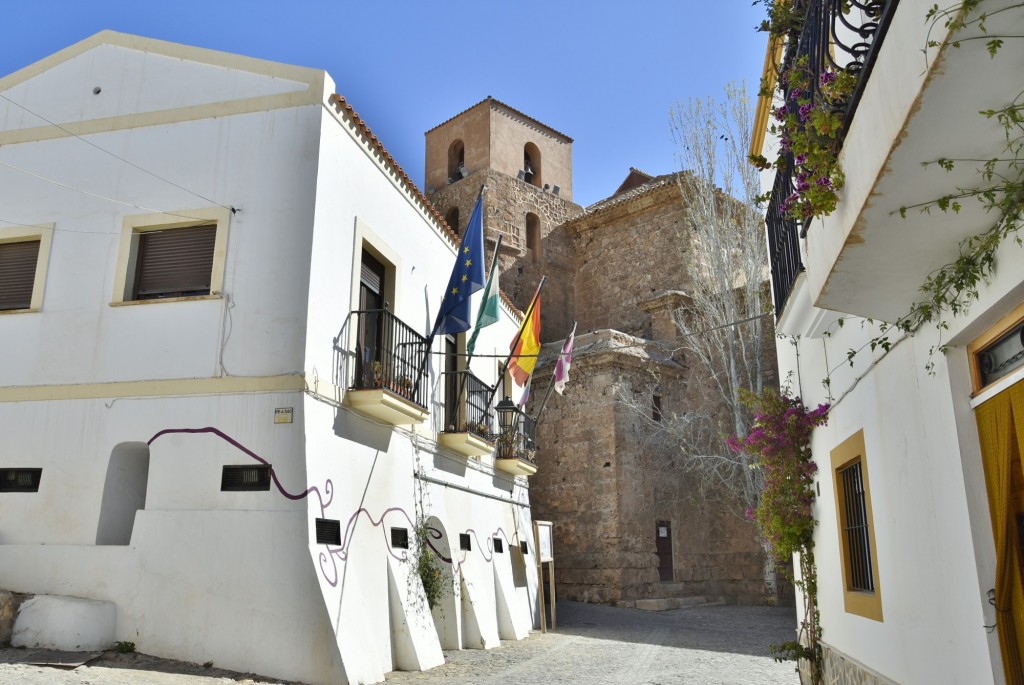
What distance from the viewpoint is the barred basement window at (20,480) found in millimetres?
8430

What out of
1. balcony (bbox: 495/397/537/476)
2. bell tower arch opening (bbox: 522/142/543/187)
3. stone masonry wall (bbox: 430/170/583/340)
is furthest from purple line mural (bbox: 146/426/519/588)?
bell tower arch opening (bbox: 522/142/543/187)

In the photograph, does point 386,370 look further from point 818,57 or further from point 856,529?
point 818,57

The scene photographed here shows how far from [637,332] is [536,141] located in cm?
671

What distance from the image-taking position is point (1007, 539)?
3670mm

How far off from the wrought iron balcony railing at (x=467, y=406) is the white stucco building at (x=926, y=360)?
22.6 feet

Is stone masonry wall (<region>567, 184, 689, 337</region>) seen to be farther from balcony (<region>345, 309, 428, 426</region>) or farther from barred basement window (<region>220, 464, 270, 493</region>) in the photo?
barred basement window (<region>220, 464, 270, 493</region>)

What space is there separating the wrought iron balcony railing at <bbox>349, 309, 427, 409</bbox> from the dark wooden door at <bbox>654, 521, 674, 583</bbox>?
10.8 meters

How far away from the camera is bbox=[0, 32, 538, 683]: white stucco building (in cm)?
767

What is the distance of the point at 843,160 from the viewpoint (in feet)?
12.6

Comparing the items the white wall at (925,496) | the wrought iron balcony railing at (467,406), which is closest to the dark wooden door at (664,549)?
the wrought iron balcony railing at (467,406)

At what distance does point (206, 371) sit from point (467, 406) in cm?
483

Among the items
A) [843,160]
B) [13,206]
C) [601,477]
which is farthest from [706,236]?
[843,160]

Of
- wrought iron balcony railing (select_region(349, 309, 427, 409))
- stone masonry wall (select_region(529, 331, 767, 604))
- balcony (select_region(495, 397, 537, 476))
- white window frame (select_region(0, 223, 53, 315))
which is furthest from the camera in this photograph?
stone masonry wall (select_region(529, 331, 767, 604))

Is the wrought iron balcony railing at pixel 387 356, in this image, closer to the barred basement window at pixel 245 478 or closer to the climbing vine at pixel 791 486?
the barred basement window at pixel 245 478
